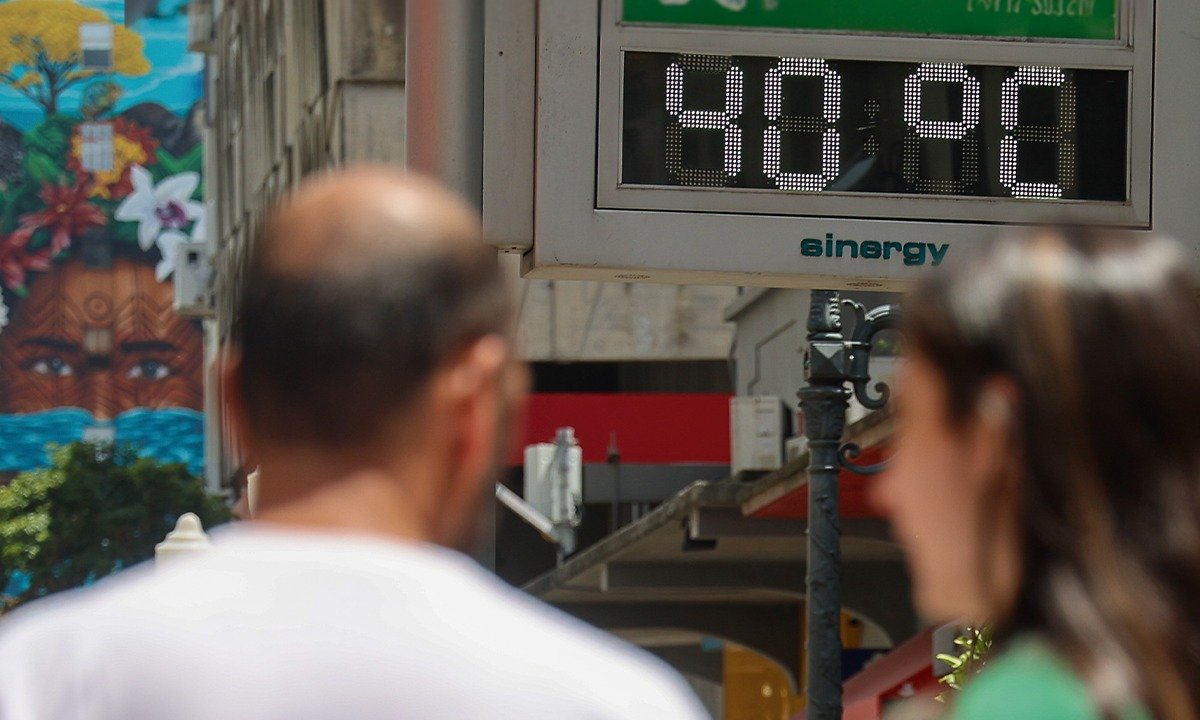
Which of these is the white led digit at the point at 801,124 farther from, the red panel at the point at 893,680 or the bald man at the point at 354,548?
the red panel at the point at 893,680

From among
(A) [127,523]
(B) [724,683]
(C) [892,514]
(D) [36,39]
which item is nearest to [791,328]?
(B) [724,683]

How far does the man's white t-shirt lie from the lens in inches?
75.9

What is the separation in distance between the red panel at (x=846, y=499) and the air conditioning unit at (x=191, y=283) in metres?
40.3

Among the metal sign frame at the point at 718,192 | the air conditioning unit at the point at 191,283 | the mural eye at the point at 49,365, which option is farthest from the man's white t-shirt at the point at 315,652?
the mural eye at the point at 49,365

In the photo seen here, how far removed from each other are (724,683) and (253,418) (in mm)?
27565

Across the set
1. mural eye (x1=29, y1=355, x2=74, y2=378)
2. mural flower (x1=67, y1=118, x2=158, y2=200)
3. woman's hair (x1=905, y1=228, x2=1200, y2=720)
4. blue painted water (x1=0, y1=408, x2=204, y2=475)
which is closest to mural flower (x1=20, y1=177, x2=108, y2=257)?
mural flower (x1=67, y1=118, x2=158, y2=200)

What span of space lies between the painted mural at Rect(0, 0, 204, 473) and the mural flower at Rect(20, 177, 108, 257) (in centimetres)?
4

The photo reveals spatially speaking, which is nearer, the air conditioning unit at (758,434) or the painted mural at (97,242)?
the air conditioning unit at (758,434)

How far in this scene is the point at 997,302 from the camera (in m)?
2.07

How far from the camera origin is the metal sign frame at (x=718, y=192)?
649 centimetres

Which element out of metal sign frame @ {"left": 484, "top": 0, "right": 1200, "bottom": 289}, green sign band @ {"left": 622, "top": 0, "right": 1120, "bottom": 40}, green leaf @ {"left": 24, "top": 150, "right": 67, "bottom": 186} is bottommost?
metal sign frame @ {"left": 484, "top": 0, "right": 1200, "bottom": 289}

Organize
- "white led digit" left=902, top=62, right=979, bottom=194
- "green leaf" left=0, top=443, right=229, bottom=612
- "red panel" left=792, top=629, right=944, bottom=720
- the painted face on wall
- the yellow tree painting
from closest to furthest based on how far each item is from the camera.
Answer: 1. "white led digit" left=902, top=62, right=979, bottom=194
2. "red panel" left=792, top=629, right=944, bottom=720
3. "green leaf" left=0, top=443, right=229, bottom=612
4. the painted face on wall
5. the yellow tree painting

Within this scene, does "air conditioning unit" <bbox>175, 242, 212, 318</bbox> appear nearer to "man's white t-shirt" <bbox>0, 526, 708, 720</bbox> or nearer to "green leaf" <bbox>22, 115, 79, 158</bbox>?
"green leaf" <bbox>22, 115, 79, 158</bbox>

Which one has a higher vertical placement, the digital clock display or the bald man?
the digital clock display
